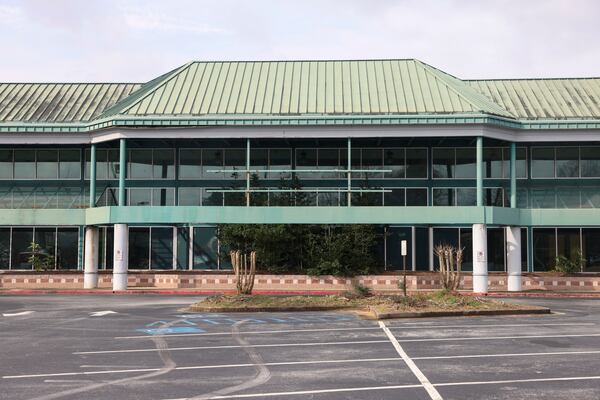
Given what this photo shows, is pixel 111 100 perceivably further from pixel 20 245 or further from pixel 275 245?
pixel 275 245

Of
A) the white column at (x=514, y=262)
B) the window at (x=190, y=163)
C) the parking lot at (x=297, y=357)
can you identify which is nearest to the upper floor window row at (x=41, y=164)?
the window at (x=190, y=163)

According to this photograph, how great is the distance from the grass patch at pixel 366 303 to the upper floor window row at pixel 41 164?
2005 centimetres

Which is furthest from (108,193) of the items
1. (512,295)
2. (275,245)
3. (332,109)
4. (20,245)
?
(512,295)

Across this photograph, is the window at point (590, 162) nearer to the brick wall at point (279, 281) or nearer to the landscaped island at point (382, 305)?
the brick wall at point (279, 281)

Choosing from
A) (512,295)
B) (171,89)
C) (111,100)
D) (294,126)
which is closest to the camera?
(512,295)

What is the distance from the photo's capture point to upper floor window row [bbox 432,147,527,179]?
40844mm

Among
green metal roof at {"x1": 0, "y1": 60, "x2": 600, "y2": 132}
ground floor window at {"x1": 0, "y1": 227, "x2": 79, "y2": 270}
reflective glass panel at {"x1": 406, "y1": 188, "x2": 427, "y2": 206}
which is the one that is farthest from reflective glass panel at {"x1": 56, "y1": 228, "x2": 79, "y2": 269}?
reflective glass panel at {"x1": 406, "y1": 188, "x2": 427, "y2": 206}

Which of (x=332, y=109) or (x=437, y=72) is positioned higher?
(x=437, y=72)

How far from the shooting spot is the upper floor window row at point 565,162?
4062cm

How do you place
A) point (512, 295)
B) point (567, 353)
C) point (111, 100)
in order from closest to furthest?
point (567, 353) → point (512, 295) → point (111, 100)

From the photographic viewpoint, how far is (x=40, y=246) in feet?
137

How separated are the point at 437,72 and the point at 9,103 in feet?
83.2

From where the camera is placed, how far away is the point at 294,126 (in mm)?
37312

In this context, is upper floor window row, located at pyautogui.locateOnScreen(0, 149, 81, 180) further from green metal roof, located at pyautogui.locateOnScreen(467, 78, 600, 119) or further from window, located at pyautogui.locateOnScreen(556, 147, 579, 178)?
window, located at pyautogui.locateOnScreen(556, 147, 579, 178)
